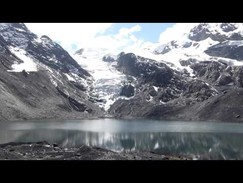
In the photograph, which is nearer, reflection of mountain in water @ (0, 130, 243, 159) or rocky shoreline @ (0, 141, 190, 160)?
rocky shoreline @ (0, 141, 190, 160)

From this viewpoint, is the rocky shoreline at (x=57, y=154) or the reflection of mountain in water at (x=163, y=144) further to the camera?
the reflection of mountain in water at (x=163, y=144)

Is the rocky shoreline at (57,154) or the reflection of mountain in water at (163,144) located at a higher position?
the reflection of mountain in water at (163,144)

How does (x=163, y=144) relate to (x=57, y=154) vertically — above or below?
above

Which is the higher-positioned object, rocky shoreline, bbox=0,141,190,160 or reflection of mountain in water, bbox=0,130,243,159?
reflection of mountain in water, bbox=0,130,243,159

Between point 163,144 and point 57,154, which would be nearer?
point 57,154
